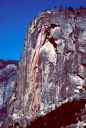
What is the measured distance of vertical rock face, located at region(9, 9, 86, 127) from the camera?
83.6ft

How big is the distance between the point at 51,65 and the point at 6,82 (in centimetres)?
2903

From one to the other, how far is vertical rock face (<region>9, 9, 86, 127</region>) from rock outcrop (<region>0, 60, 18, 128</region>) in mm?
21625

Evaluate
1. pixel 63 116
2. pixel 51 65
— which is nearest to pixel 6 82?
pixel 51 65

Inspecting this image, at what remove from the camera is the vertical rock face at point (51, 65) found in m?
25.5

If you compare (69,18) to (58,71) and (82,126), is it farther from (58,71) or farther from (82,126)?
(82,126)

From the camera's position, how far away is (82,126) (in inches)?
873

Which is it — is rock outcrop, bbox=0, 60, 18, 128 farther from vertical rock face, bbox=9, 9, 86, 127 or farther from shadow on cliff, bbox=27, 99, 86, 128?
shadow on cliff, bbox=27, 99, 86, 128

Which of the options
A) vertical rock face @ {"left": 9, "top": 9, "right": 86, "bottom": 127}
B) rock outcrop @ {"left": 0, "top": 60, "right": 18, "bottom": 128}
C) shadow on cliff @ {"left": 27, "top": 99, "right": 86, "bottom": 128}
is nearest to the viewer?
shadow on cliff @ {"left": 27, "top": 99, "right": 86, "bottom": 128}

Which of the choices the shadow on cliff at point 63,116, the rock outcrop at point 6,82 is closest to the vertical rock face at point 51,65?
the shadow on cliff at point 63,116

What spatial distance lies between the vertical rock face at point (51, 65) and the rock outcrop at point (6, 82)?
21.6 metres

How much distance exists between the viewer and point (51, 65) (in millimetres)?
26859

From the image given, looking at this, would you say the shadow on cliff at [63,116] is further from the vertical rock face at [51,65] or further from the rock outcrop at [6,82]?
the rock outcrop at [6,82]

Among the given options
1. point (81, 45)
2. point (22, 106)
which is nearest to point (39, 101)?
point (22, 106)

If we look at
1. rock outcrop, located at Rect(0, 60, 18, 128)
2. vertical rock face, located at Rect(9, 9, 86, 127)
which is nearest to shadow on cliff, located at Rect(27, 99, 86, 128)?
vertical rock face, located at Rect(9, 9, 86, 127)
